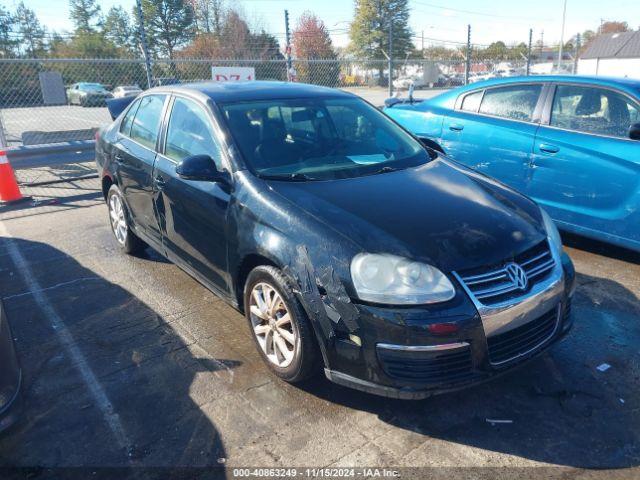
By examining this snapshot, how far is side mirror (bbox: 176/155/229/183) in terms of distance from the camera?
3.12 m

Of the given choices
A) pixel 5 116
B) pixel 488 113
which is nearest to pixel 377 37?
pixel 5 116

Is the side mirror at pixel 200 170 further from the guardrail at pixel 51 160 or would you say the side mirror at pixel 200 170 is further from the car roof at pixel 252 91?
→ the guardrail at pixel 51 160

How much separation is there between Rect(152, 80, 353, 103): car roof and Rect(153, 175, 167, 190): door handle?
70 cm

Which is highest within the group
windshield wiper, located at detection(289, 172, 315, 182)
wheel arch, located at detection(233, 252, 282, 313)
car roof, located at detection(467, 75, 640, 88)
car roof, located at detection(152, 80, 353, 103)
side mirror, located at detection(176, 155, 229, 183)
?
car roof, located at detection(152, 80, 353, 103)

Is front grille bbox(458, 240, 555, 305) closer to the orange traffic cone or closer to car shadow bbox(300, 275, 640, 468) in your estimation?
car shadow bbox(300, 275, 640, 468)

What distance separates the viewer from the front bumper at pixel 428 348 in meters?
2.39

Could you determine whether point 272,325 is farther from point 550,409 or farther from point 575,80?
point 575,80

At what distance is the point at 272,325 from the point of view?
116 inches

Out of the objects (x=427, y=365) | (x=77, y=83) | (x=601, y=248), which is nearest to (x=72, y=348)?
(x=427, y=365)

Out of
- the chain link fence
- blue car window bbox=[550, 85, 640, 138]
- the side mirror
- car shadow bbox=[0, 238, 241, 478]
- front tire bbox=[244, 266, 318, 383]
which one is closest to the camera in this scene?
car shadow bbox=[0, 238, 241, 478]

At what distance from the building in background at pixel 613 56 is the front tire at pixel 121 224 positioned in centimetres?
4364

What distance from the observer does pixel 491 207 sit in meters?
2.97

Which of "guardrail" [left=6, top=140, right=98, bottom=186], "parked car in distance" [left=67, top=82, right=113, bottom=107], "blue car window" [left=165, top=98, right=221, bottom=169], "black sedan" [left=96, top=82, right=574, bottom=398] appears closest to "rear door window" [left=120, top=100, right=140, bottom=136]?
"black sedan" [left=96, top=82, right=574, bottom=398]

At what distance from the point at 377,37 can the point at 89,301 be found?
178 feet
